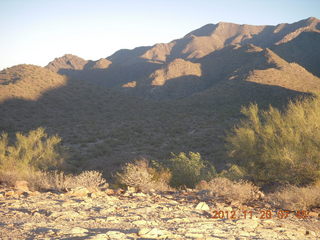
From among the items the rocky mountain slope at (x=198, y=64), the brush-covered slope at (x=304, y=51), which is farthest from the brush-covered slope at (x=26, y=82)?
the brush-covered slope at (x=304, y=51)

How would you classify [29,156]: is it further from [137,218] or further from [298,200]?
[298,200]

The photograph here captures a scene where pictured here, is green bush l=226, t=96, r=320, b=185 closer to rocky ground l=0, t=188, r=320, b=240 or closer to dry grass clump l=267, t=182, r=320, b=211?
dry grass clump l=267, t=182, r=320, b=211

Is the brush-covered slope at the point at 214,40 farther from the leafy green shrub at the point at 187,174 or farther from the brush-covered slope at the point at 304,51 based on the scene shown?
the leafy green shrub at the point at 187,174

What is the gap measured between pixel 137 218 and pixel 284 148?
19.4 ft

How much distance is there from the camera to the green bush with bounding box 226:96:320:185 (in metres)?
9.49

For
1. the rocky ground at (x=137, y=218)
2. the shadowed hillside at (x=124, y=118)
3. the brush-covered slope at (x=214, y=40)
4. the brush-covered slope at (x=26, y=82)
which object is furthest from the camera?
the brush-covered slope at (x=214, y=40)

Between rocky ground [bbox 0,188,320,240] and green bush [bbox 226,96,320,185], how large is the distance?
3.33 metres

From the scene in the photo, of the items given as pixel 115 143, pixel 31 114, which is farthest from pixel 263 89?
pixel 31 114

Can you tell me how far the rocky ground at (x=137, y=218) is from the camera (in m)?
4.53

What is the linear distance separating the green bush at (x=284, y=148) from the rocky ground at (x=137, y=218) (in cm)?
333

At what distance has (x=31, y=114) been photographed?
40.3m

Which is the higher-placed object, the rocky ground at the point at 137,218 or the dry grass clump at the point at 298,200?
the rocky ground at the point at 137,218

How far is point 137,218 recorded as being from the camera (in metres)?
5.41

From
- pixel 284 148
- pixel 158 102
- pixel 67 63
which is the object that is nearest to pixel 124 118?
pixel 158 102
